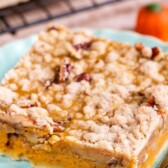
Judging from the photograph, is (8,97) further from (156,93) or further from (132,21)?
(132,21)

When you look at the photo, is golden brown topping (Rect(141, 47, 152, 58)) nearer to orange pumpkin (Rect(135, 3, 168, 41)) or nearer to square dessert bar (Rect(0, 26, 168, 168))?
square dessert bar (Rect(0, 26, 168, 168))

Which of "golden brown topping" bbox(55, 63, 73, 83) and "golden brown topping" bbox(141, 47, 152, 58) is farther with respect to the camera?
"golden brown topping" bbox(141, 47, 152, 58)

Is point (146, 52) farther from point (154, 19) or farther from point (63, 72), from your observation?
point (154, 19)

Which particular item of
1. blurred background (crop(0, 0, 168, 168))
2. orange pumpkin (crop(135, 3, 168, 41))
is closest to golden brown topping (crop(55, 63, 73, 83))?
blurred background (crop(0, 0, 168, 168))

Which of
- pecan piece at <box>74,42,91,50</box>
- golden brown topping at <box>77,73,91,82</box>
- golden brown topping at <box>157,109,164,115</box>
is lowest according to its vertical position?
golden brown topping at <box>157,109,164,115</box>

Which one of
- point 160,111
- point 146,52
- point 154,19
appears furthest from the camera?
point 154,19

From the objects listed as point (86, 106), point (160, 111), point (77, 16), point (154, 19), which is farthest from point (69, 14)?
point (160, 111)
